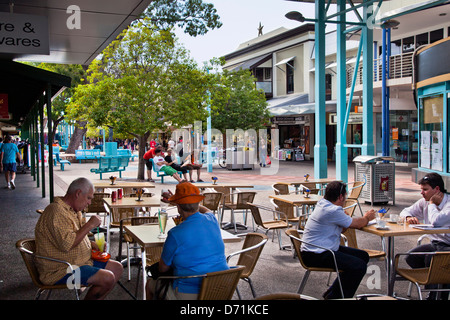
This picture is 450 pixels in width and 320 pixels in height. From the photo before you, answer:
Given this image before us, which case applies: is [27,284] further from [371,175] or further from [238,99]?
[238,99]

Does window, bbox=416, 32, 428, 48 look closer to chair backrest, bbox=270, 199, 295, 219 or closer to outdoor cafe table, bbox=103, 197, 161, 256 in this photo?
chair backrest, bbox=270, 199, 295, 219

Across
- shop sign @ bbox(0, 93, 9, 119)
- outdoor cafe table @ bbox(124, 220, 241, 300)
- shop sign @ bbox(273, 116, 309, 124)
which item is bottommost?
outdoor cafe table @ bbox(124, 220, 241, 300)

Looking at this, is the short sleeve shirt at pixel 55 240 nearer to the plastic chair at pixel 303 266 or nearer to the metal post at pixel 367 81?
the plastic chair at pixel 303 266

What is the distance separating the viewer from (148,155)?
19.0 m

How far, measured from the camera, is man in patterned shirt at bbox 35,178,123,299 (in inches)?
A: 168

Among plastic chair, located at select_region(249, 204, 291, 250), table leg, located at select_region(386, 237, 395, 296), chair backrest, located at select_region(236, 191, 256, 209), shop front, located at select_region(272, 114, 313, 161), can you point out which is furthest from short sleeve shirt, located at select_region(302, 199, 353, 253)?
shop front, located at select_region(272, 114, 313, 161)

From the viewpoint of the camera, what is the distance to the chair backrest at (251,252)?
4543 millimetres

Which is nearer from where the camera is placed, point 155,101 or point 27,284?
point 27,284

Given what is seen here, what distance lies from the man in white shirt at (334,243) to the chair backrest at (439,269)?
0.66m

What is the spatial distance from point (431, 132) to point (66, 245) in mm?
14444

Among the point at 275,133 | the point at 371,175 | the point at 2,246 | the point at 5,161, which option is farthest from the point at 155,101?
the point at 275,133

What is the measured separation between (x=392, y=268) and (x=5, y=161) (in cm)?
1528

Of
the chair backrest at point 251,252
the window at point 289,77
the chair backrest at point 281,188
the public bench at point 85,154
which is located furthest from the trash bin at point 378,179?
the window at point 289,77

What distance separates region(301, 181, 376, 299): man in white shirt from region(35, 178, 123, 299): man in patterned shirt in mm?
2028
